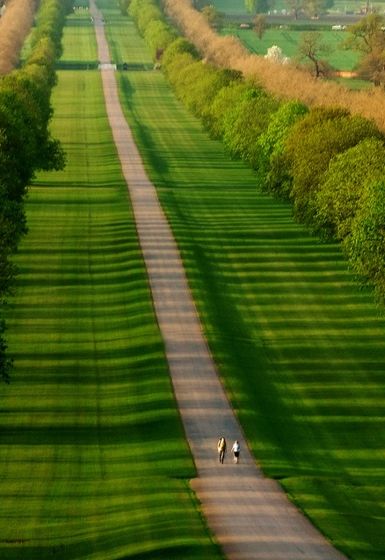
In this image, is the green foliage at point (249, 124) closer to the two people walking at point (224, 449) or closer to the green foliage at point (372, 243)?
the green foliage at point (372, 243)

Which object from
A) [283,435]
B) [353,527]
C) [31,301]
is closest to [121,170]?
[31,301]

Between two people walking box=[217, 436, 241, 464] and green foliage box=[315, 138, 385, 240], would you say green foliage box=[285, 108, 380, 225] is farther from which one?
two people walking box=[217, 436, 241, 464]

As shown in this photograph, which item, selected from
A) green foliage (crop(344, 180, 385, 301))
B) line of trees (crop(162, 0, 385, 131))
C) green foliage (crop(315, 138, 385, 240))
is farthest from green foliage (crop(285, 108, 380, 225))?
green foliage (crop(344, 180, 385, 301))

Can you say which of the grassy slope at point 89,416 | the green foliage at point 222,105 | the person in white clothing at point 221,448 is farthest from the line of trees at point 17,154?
the green foliage at point 222,105

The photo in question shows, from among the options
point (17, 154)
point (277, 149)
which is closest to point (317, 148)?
point (277, 149)

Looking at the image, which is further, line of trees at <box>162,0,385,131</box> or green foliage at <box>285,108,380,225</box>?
line of trees at <box>162,0,385,131</box>

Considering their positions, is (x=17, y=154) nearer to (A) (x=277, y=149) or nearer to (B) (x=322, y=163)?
(B) (x=322, y=163)

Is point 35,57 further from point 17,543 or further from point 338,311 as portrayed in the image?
point 17,543
